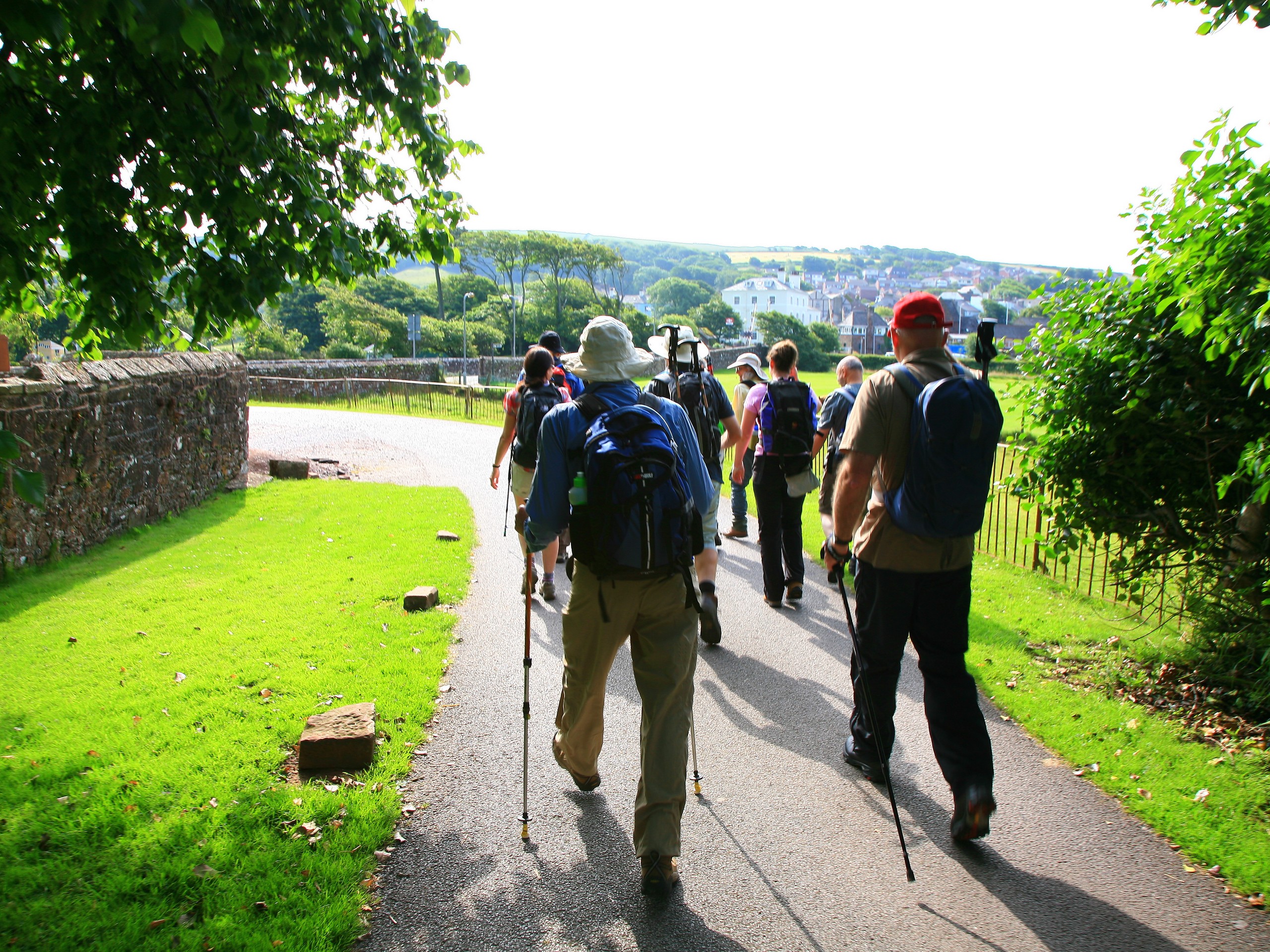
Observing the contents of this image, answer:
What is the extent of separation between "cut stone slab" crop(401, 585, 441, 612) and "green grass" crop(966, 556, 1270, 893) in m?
4.29

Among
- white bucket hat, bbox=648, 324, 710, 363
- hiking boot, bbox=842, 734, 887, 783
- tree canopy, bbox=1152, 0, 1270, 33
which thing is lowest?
hiking boot, bbox=842, 734, 887, 783

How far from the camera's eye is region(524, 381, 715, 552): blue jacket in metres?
3.51

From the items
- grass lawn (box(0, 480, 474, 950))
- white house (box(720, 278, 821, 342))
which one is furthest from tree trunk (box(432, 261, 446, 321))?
white house (box(720, 278, 821, 342))

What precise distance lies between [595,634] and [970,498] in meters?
1.66

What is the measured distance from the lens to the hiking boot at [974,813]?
139 inches

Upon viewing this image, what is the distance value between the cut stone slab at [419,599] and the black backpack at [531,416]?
1412mm

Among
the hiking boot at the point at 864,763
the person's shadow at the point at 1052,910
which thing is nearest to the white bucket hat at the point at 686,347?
the hiking boot at the point at 864,763

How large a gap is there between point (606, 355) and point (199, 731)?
3.21 m

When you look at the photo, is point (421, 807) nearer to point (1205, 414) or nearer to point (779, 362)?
point (779, 362)

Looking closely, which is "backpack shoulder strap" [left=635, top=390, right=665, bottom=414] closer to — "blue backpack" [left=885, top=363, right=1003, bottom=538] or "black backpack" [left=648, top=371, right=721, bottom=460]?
"blue backpack" [left=885, top=363, right=1003, bottom=538]

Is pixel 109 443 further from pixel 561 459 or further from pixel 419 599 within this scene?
pixel 561 459

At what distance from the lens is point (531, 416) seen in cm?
663

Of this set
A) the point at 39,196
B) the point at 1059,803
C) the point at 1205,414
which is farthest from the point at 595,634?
the point at 1205,414

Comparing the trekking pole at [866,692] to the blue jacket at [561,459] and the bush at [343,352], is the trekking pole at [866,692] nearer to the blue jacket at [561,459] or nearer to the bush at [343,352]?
the blue jacket at [561,459]
